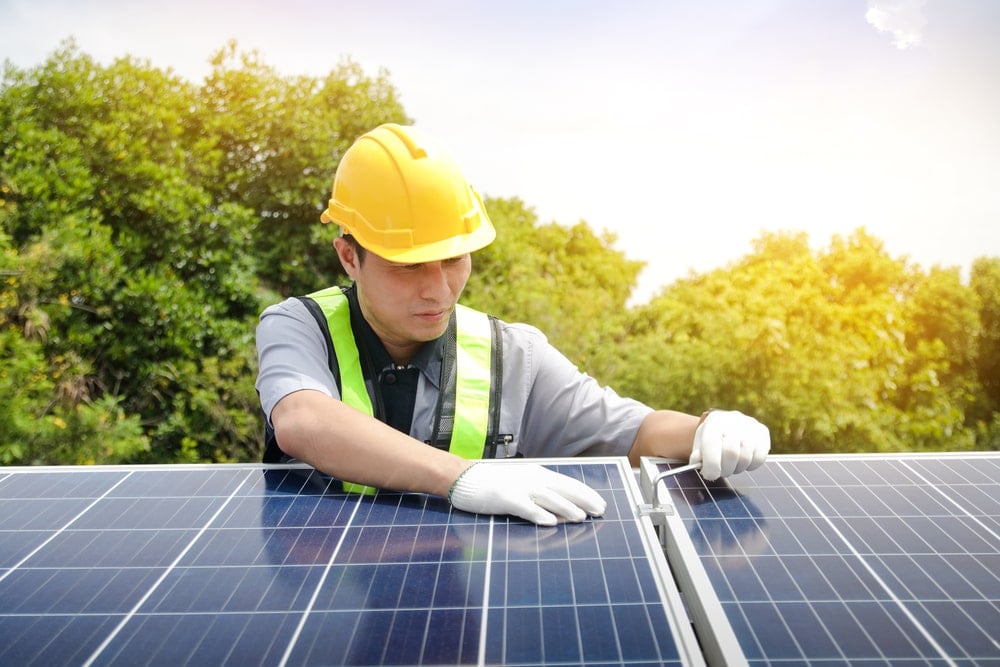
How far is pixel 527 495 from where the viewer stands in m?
2.38

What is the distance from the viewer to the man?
265 centimetres

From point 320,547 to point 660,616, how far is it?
922mm

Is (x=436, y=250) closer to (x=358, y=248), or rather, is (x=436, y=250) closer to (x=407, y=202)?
(x=407, y=202)

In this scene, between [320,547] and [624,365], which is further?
[624,365]

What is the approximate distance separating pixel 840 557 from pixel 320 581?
1282mm

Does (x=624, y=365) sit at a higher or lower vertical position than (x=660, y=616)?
lower

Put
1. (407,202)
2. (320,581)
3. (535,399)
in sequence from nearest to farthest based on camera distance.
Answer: (320,581) < (407,202) < (535,399)

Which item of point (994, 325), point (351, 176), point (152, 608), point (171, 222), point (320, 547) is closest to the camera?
point (152, 608)

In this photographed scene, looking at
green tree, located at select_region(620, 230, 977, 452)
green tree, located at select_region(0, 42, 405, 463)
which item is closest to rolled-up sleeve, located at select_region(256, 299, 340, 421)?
green tree, located at select_region(0, 42, 405, 463)

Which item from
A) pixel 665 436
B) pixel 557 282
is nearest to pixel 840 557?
pixel 665 436

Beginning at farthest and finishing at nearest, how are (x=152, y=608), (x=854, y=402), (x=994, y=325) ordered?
1. (x=994, y=325)
2. (x=854, y=402)
3. (x=152, y=608)

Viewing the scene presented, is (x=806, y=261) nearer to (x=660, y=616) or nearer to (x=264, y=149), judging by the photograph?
(x=264, y=149)

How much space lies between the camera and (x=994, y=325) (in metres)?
10.3

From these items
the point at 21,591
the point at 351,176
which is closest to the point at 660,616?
the point at 21,591
